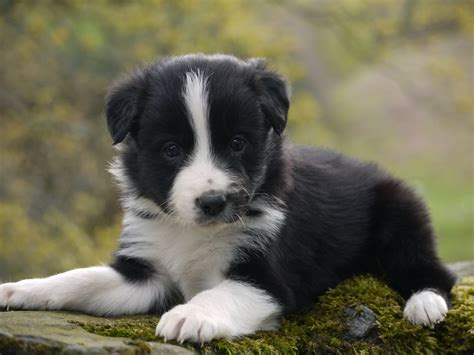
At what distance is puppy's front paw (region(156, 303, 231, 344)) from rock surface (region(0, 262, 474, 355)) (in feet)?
0.16

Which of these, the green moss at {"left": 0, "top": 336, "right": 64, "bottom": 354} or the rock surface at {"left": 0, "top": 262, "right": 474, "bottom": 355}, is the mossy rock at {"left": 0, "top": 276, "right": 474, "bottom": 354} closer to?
the rock surface at {"left": 0, "top": 262, "right": 474, "bottom": 355}

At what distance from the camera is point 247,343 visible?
438 centimetres

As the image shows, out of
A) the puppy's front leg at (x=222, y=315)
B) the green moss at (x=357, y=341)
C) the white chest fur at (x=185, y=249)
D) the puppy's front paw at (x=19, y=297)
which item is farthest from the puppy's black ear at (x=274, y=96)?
the puppy's front paw at (x=19, y=297)

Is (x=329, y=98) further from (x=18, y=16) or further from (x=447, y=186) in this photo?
(x=18, y=16)

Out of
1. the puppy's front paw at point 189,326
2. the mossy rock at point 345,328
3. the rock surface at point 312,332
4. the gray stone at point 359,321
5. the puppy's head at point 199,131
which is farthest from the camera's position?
the gray stone at point 359,321

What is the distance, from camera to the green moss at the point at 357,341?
4.56m

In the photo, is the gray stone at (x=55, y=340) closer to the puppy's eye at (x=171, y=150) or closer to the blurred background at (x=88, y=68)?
the puppy's eye at (x=171, y=150)

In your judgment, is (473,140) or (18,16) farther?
(473,140)

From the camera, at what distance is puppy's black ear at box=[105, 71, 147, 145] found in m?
4.87

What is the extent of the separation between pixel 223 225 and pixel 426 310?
4.64 ft

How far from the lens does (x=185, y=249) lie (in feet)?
16.6

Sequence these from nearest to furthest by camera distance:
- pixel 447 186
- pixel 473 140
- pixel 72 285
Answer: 1. pixel 72 285
2. pixel 447 186
3. pixel 473 140

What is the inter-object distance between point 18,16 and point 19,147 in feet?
5.66

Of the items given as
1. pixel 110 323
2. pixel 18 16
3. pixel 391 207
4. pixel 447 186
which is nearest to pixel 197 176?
pixel 110 323
